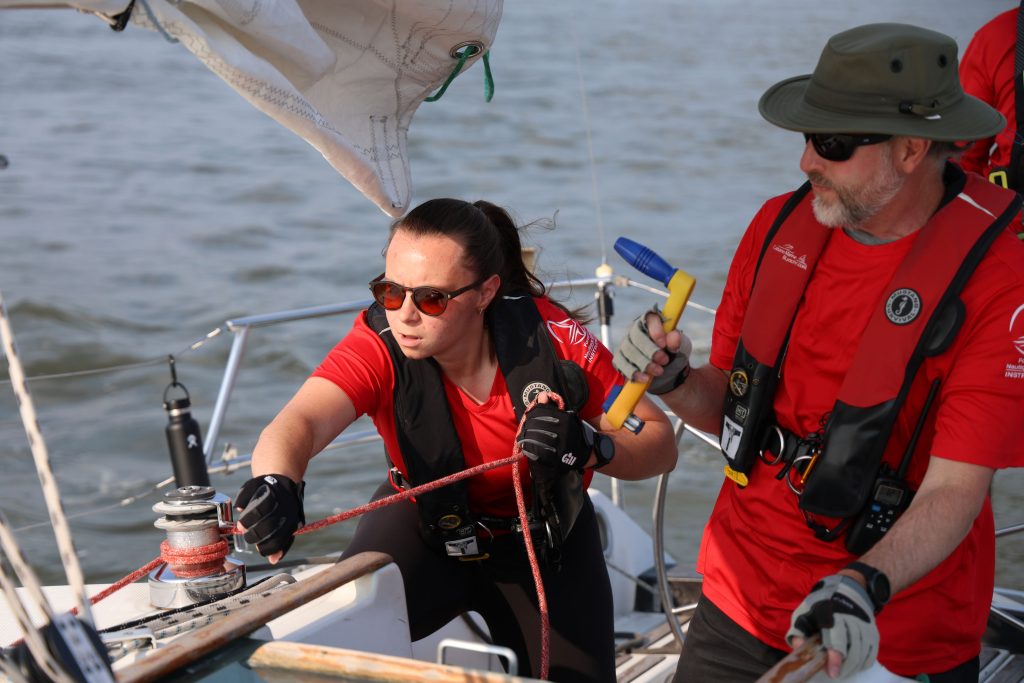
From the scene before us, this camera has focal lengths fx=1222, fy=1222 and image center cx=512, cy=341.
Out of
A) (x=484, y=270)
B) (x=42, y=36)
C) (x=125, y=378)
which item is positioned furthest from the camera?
(x=42, y=36)

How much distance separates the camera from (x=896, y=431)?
206cm

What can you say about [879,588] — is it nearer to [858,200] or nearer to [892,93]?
[858,200]

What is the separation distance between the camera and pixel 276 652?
1.70 metres

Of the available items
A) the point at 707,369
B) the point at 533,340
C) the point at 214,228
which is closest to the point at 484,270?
the point at 533,340

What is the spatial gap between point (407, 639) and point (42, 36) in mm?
15448

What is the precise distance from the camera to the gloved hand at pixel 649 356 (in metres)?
2.04

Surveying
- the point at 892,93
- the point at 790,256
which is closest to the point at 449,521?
the point at 790,256

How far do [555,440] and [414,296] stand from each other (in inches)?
15.1

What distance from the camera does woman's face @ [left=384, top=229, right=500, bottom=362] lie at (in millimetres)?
2332

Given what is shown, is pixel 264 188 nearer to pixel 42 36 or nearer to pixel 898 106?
pixel 42 36

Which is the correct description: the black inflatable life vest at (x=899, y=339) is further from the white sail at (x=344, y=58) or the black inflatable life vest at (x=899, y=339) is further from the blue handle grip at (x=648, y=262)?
the white sail at (x=344, y=58)

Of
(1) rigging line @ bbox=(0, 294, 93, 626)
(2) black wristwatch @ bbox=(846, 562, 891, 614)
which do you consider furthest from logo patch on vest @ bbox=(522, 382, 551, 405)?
(1) rigging line @ bbox=(0, 294, 93, 626)

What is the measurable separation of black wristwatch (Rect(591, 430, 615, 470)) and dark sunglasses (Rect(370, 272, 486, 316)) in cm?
38

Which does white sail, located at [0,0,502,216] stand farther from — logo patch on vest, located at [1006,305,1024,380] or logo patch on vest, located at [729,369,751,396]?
logo patch on vest, located at [1006,305,1024,380]
